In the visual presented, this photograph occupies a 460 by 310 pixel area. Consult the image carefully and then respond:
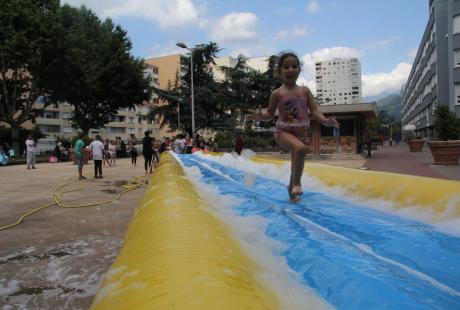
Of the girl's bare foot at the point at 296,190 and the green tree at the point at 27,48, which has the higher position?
the green tree at the point at 27,48

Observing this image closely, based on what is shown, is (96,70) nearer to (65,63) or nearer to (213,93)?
(65,63)

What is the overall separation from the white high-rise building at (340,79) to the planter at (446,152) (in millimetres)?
67434

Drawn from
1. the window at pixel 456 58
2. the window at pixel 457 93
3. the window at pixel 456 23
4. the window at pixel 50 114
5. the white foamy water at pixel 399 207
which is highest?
the window at pixel 456 23

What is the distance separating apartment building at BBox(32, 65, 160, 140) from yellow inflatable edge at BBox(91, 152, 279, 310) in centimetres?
4367

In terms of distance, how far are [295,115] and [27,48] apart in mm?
24948

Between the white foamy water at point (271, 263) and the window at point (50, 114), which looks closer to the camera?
the white foamy water at point (271, 263)

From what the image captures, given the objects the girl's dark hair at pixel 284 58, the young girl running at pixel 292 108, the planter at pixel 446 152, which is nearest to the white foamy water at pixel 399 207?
the young girl running at pixel 292 108

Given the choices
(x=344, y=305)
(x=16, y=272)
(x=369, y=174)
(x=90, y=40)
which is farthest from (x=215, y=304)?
(x=90, y=40)

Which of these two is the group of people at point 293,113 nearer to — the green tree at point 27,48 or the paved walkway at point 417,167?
the paved walkway at point 417,167

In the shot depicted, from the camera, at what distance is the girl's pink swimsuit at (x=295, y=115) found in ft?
14.4

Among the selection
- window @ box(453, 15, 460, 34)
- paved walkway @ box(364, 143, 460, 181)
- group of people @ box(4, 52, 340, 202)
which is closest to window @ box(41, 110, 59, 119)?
window @ box(453, 15, 460, 34)

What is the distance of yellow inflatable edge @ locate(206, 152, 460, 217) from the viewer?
309cm

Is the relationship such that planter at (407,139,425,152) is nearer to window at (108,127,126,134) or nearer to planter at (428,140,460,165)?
planter at (428,140,460,165)

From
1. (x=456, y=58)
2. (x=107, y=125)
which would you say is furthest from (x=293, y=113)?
(x=107, y=125)
